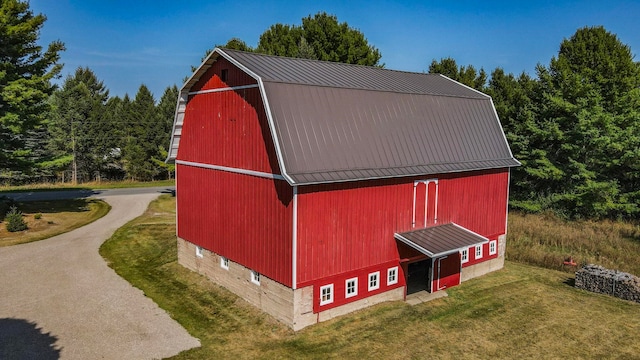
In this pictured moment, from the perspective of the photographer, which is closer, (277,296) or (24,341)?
(24,341)

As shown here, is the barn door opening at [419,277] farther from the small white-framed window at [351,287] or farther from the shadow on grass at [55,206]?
the shadow on grass at [55,206]

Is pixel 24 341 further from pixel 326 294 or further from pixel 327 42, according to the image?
pixel 327 42

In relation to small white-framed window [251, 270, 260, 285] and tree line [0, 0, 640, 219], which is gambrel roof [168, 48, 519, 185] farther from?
tree line [0, 0, 640, 219]

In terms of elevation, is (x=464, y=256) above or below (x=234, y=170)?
below

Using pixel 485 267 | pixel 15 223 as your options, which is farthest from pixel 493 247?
pixel 15 223

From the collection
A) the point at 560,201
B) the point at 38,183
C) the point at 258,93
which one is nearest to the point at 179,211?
the point at 258,93

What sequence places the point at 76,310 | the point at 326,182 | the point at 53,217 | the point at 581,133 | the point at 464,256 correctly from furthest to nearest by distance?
the point at 581,133 < the point at 53,217 < the point at 464,256 < the point at 76,310 < the point at 326,182

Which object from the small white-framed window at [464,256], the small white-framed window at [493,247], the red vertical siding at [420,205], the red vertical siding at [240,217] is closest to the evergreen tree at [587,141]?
the small white-framed window at [493,247]

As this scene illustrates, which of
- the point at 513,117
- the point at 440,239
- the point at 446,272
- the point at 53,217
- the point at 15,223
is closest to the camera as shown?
the point at 440,239
